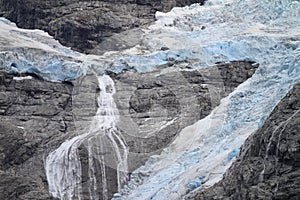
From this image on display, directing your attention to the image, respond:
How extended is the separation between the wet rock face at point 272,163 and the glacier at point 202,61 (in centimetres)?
194

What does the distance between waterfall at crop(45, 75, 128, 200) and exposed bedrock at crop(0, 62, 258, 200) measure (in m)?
0.15

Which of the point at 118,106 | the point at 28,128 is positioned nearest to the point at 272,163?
the point at 28,128

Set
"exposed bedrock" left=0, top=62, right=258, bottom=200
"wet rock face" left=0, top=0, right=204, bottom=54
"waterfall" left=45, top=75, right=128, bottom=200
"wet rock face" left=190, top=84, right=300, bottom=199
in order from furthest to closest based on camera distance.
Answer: "wet rock face" left=0, top=0, right=204, bottom=54, "exposed bedrock" left=0, top=62, right=258, bottom=200, "waterfall" left=45, top=75, right=128, bottom=200, "wet rock face" left=190, top=84, right=300, bottom=199

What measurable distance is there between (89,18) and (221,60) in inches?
280

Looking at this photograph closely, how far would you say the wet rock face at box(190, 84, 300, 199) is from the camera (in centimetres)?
892

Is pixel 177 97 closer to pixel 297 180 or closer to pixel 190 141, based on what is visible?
pixel 190 141

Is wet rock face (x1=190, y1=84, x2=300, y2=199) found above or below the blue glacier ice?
below

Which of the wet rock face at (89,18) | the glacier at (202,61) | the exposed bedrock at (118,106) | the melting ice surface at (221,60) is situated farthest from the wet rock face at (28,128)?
the wet rock face at (89,18)

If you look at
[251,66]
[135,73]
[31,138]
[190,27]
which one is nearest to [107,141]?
[31,138]

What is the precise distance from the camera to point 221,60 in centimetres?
1927

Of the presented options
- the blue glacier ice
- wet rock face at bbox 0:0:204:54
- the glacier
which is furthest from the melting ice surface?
the blue glacier ice

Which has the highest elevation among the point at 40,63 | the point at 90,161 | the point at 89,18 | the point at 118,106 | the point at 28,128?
the point at 89,18

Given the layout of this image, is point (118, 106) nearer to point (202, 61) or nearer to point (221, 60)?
point (202, 61)

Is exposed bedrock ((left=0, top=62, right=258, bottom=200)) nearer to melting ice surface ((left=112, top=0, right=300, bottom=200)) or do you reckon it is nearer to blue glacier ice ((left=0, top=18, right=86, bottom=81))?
blue glacier ice ((left=0, top=18, right=86, bottom=81))
